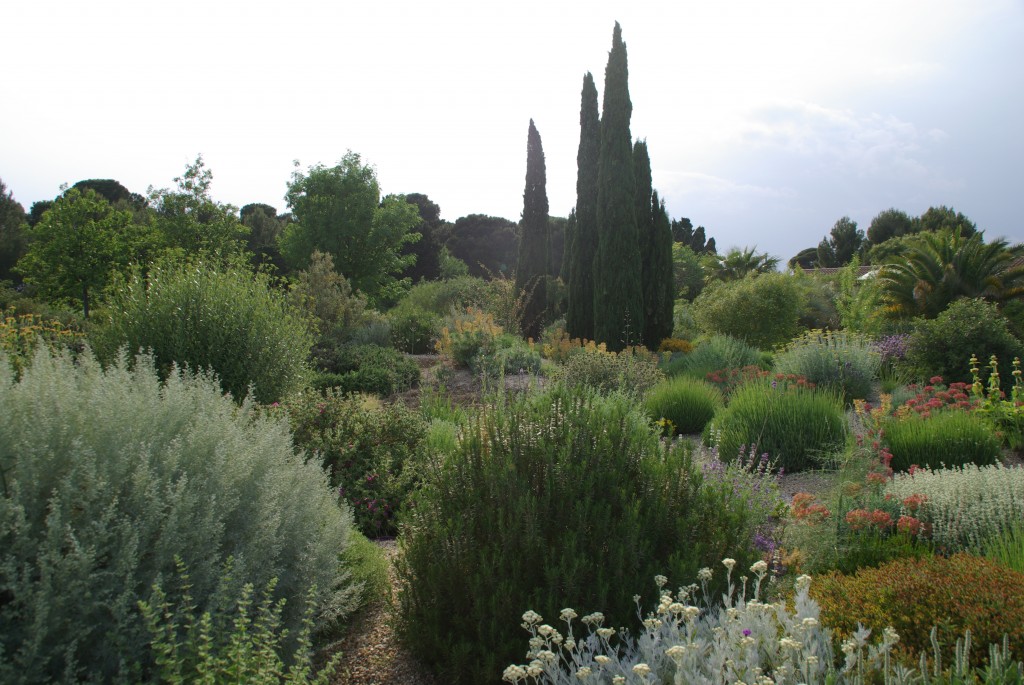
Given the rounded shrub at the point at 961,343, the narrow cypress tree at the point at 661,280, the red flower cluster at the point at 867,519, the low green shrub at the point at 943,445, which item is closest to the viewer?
the red flower cluster at the point at 867,519

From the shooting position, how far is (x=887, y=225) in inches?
1934

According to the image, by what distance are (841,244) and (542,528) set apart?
55.7 metres

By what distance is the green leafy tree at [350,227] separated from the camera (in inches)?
1268

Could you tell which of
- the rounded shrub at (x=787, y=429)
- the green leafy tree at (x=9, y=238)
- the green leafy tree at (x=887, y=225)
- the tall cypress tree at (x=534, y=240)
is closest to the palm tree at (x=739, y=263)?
the tall cypress tree at (x=534, y=240)

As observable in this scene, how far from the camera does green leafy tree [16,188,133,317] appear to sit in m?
22.9

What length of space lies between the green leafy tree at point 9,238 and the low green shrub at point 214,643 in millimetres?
40392

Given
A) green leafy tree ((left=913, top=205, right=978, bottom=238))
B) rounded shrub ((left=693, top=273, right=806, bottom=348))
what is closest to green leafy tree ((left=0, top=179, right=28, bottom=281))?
rounded shrub ((left=693, top=273, right=806, bottom=348))

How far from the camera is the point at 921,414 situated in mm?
6914

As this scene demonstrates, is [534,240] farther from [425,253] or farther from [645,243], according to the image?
[425,253]

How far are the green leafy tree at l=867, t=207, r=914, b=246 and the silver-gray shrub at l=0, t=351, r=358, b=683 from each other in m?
51.9

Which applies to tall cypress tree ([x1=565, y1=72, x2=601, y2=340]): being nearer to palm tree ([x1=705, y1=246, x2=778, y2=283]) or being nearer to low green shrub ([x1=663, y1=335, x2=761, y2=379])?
low green shrub ([x1=663, y1=335, x2=761, y2=379])

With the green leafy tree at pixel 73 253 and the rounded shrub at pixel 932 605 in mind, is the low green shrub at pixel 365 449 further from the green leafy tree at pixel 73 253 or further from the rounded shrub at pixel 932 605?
the green leafy tree at pixel 73 253

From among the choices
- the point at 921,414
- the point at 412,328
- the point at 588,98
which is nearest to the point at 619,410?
the point at 921,414

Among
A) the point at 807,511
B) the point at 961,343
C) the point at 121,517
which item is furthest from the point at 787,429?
the point at 121,517
